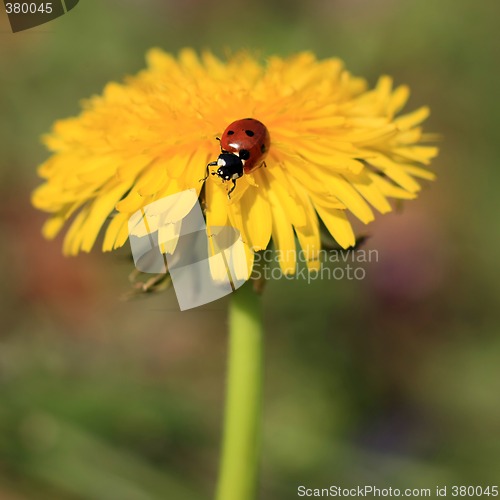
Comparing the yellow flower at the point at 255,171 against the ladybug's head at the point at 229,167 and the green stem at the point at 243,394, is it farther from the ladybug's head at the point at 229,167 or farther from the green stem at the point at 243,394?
the green stem at the point at 243,394

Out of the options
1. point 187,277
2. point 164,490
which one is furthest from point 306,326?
point 187,277

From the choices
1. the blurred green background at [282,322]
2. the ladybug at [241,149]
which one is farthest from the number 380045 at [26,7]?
the ladybug at [241,149]

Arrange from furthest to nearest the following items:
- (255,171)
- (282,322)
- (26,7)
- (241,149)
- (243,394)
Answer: (26,7)
(282,322)
(243,394)
(255,171)
(241,149)

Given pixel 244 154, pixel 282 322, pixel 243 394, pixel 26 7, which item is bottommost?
pixel 243 394

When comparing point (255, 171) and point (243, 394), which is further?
point (243, 394)

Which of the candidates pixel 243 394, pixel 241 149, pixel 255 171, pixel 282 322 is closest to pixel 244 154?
pixel 241 149

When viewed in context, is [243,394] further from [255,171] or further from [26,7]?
[26,7]

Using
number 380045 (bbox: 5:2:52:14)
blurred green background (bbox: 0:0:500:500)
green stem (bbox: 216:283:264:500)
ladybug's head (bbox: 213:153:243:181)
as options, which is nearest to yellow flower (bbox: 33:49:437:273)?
ladybug's head (bbox: 213:153:243:181)
